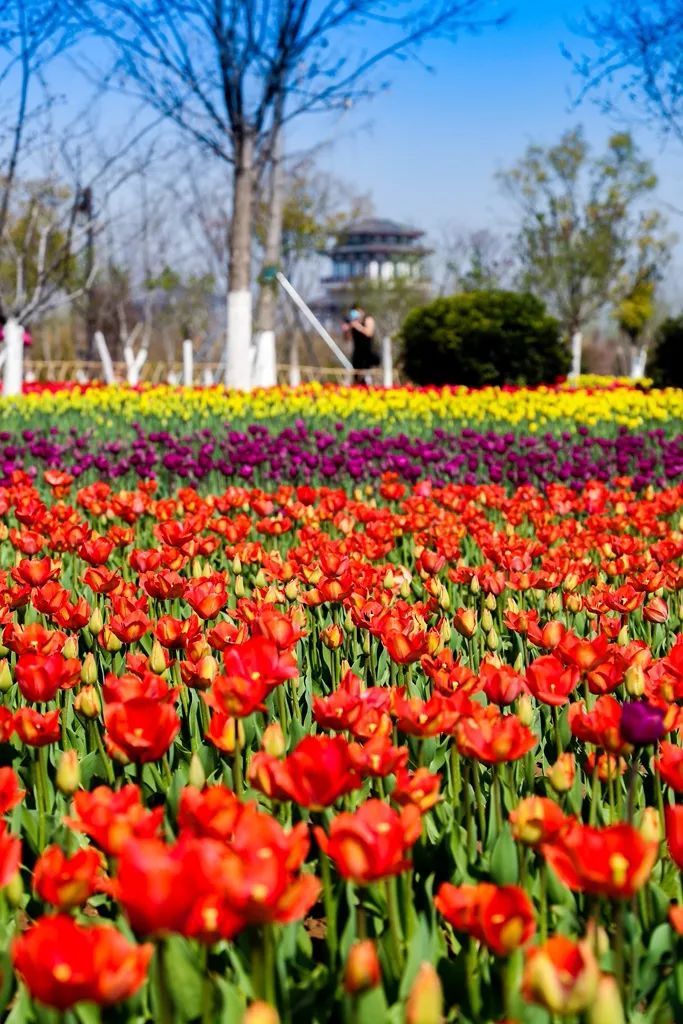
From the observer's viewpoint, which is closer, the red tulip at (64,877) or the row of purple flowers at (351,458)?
the red tulip at (64,877)

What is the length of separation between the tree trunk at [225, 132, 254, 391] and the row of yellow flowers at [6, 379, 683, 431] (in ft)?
5.34

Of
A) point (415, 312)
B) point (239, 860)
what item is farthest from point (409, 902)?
point (415, 312)

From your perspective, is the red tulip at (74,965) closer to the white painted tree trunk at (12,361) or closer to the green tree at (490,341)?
the white painted tree trunk at (12,361)

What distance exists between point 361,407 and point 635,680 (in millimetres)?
9678

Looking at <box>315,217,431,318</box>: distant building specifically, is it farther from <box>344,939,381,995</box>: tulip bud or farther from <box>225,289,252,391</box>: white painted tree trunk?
<box>344,939,381,995</box>: tulip bud

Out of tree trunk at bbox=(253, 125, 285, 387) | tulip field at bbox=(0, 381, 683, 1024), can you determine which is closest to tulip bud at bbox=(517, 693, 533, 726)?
tulip field at bbox=(0, 381, 683, 1024)

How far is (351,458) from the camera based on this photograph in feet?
22.9

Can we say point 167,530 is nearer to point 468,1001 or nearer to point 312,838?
point 312,838

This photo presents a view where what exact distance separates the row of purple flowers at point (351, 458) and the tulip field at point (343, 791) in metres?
2.28

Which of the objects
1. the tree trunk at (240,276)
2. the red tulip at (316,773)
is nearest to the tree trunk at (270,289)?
the tree trunk at (240,276)

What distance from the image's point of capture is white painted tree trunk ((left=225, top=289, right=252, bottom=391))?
15859 mm

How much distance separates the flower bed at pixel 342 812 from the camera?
115cm

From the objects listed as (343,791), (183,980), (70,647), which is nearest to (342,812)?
(343,791)

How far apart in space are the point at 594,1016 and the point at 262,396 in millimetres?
12677
